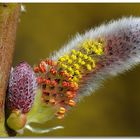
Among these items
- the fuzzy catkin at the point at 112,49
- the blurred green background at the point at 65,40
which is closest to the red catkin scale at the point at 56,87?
the fuzzy catkin at the point at 112,49

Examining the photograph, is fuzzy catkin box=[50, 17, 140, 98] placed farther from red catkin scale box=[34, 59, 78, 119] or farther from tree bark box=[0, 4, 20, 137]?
tree bark box=[0, 4, 20, 137]

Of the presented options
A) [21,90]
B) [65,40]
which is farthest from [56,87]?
[65,40]

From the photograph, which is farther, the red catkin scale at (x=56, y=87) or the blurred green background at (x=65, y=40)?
the blurred green background at (x=65, y=40)

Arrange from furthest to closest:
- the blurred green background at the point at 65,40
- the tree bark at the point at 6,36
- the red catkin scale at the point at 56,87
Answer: the blurred green background at the point at 65,40 → the red catkin scale at the point at 56,87 → the tree bark at the point at 6,36

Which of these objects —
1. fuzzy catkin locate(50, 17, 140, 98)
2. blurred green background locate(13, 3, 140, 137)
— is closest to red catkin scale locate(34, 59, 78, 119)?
fuzzy catkin locate(50, 17, 140, 98)

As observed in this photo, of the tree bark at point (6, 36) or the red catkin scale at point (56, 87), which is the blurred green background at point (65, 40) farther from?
the tree bark at point (6, 36)

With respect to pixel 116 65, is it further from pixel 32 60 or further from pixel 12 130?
pixel 32 60

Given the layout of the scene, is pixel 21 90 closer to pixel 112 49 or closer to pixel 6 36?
pixel 6 36

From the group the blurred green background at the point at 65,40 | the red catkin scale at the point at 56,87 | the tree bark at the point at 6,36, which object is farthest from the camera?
the blurred green background at the point at 65,40
